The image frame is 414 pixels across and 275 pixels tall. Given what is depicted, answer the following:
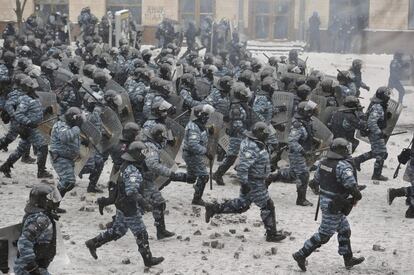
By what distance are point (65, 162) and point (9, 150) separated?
462cm

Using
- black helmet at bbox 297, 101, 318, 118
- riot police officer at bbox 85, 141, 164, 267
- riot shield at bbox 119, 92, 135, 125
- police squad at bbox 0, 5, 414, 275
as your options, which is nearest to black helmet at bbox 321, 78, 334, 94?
police squad at bbox 0, 5, 414, 275

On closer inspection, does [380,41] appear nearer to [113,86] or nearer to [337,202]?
[113,86]

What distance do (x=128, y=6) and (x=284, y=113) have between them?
22.9 m

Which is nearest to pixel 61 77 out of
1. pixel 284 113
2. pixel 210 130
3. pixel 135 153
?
pixel 284 113

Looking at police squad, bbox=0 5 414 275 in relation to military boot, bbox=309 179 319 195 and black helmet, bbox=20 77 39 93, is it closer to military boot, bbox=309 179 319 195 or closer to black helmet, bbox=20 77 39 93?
black helmet, bbox=20 77 39 93

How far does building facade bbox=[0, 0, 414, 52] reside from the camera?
34.1 m

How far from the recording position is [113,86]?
45.5ft

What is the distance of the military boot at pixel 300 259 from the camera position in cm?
921

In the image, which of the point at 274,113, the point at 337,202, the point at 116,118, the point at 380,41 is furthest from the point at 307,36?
the point at 337,202

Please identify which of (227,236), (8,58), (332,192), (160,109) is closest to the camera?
(332,192)

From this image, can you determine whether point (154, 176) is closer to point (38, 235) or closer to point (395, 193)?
point (38, 235)

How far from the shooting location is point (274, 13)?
1431 inches

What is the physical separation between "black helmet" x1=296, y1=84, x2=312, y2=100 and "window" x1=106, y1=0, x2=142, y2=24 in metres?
23.0

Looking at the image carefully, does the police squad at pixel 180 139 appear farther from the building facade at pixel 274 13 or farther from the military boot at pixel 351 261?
the building facade at pixel 274 13
